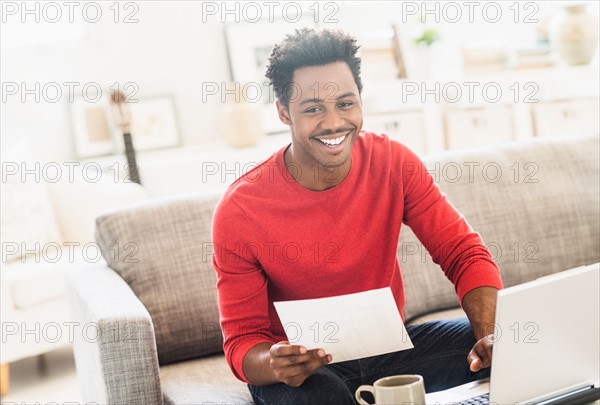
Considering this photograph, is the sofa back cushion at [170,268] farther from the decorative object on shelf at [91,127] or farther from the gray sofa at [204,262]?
the decorative object on shelf at [91,127]

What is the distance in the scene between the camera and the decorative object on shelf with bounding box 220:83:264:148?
4.19 m

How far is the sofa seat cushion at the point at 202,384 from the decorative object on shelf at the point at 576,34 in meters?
2.05

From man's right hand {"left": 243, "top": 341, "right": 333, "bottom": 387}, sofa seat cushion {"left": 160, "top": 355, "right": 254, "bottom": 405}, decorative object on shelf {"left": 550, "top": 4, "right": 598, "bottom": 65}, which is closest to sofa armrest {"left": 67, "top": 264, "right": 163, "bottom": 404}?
sofa seat cushion {"left": 160, "top": 355, "right": 254, "bottom": 405}

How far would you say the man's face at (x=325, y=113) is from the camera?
177 centimetres

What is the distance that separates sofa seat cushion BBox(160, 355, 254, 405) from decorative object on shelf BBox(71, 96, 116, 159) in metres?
2.27

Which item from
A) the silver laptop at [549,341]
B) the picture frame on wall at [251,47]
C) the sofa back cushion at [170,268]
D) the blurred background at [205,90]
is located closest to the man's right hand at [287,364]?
the silver laptop at [549,341]

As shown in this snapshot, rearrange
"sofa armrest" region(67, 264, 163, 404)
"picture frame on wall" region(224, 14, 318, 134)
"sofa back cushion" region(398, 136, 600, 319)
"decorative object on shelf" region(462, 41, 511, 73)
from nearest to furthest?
1. "sofa armrest" region(67, 264, 163, 404)
2. "sofa back cushion" region(398, 136, 600, 319)
3. "decorative object on shelf" region(462, 41, 511, 73)
4. "picture frame on wall" region(224, 14, 318, 134)

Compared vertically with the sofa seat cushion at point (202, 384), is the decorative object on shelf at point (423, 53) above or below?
above

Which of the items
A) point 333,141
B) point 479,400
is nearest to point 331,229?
point 333,141

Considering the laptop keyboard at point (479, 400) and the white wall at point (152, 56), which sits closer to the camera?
the laptop keyboard at point (479, 400)

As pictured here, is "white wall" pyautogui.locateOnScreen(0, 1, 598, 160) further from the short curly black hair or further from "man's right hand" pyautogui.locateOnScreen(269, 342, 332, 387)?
"man's right hand" pyautogui.locateOnScreen(269, 342, 332, 387)

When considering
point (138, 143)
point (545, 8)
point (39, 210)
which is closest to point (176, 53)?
point (138, 143)

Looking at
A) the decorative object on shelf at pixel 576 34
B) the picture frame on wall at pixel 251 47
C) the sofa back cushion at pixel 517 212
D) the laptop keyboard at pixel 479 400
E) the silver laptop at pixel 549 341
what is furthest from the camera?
the picture frame on wall at pixel 251 47

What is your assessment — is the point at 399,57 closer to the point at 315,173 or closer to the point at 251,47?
the point at 251,47
